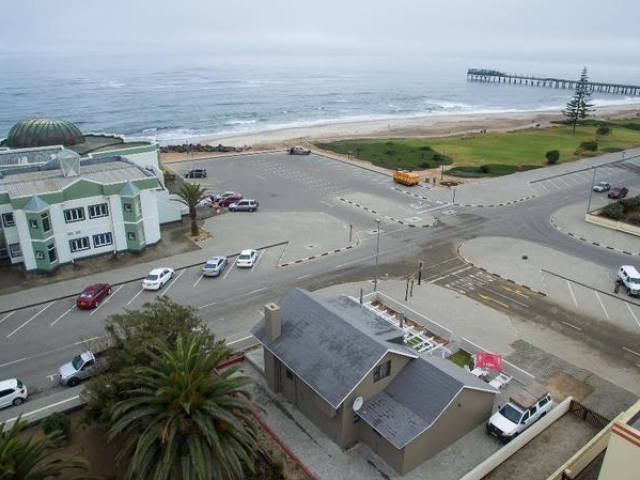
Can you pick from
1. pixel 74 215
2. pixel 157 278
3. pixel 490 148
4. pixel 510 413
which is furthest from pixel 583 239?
pixel 74 215

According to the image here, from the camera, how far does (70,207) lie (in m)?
41.2

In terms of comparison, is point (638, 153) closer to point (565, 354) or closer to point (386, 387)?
point (565, 354)

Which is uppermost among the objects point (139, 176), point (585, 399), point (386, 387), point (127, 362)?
point (139, 176)

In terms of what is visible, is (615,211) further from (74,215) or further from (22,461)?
(22,461)

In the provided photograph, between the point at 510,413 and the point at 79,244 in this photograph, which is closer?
the point at 510,413

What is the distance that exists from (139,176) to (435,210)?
106 ft

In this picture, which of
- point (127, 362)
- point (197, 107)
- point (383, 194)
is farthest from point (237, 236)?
point (197, 107)

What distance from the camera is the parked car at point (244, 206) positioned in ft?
188

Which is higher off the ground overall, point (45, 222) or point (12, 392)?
point (45, 222)

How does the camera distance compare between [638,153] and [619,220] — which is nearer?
[619,220]

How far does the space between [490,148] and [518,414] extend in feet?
249

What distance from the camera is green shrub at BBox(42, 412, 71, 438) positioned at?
77.0 feet

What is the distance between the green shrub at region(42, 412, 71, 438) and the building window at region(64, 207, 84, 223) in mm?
21630

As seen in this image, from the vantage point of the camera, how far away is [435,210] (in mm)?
58500
